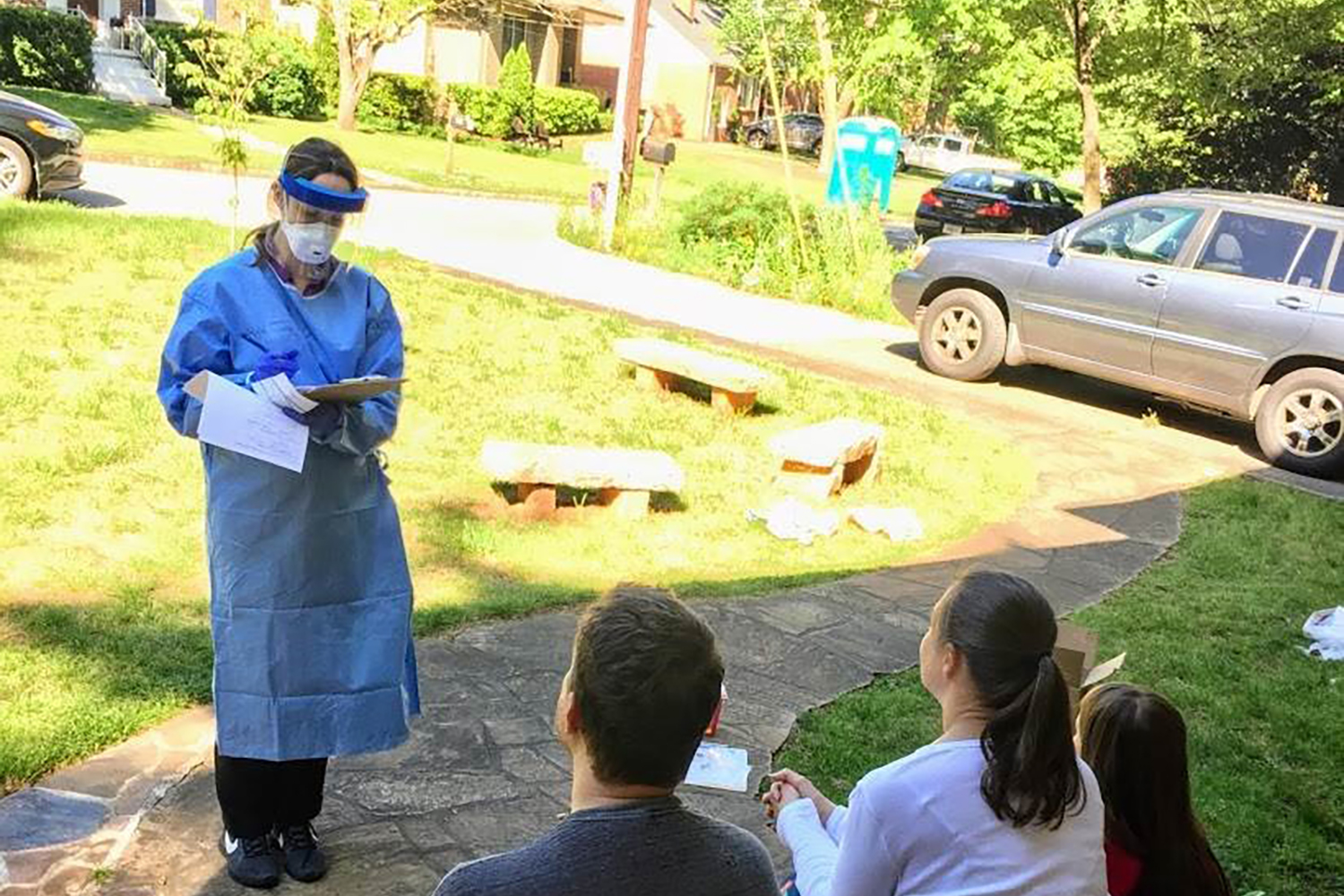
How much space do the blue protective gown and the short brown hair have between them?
4.78 ft

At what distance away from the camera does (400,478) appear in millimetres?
7098

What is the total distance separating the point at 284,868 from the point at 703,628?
6.34 ft

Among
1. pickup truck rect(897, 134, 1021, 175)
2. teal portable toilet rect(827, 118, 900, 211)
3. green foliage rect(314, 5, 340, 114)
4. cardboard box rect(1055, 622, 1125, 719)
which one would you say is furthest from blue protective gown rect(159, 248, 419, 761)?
pickup truck rect(897, 134, 1021, 175)

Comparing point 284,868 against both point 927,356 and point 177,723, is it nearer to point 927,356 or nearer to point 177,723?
point 177,723

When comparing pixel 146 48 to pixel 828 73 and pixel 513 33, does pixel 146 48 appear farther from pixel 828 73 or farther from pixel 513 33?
pixel 828 73

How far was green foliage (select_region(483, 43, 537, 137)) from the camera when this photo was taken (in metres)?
35.8

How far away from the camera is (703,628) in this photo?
6.24 ft

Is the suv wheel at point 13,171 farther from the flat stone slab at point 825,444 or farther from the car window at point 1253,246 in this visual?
the car window at point 1253,246

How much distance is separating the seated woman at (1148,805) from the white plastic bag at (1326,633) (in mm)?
3458

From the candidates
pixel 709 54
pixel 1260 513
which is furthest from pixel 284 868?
pixel 709 54

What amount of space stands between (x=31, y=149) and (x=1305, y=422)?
11.6 m

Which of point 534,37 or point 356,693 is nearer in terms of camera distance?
point 356,693

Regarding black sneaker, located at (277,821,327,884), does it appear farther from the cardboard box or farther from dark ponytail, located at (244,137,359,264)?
the cardboard box

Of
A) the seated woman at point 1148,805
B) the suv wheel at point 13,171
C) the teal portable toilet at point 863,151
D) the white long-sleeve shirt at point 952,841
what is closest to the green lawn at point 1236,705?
the seated woman at point 1148,805
